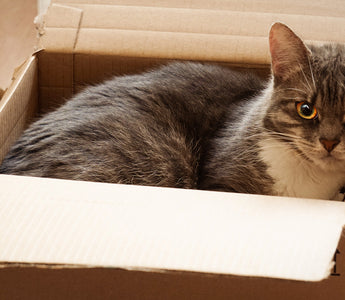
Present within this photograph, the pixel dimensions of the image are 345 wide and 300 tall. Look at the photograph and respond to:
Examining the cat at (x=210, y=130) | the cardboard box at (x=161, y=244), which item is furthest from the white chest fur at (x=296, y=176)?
the cardboard box at (x=161, y=244)

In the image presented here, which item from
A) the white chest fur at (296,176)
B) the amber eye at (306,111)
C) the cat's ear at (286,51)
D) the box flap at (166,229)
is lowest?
the white chest fur at (296,176)

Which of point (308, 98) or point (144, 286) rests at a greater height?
point (308, 98)

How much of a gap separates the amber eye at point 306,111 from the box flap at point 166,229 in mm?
314

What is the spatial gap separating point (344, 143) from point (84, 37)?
0.91 metres

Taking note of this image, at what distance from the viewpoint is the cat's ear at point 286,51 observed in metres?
1.11

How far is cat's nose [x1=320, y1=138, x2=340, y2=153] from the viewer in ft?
3.53

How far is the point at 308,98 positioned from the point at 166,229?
0.57m

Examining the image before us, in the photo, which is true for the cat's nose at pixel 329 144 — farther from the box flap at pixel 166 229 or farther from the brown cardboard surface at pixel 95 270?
the brown cardboard surface at pixel 95 270

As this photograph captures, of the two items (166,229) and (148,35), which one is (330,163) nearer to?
(166,229)

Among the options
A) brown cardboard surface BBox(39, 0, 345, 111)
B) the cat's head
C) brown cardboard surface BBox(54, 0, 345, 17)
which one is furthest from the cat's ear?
brown cardboard surface BBox(54, 0, 345, 17)

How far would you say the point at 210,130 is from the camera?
54.9 inches

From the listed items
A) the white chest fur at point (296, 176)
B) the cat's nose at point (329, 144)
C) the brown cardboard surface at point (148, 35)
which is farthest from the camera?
the brown cardboard surface at point (148, 35)

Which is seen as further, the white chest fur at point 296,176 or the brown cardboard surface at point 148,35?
the brown cardboard surface at point 148,35

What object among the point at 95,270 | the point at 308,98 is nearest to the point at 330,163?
the point at 308,98
